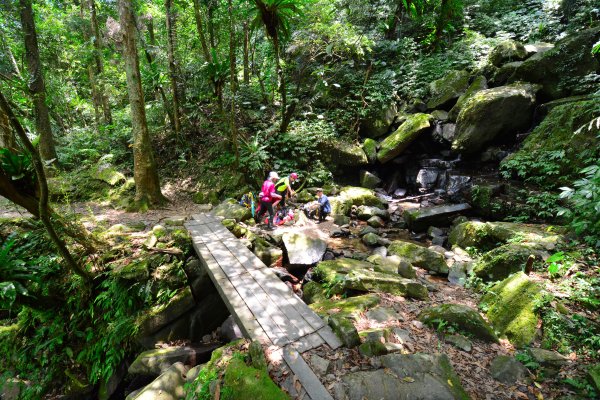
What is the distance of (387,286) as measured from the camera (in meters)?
4.53

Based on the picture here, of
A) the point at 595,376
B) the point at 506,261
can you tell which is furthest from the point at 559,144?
the point at 595,376

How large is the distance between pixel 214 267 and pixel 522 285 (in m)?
4.60

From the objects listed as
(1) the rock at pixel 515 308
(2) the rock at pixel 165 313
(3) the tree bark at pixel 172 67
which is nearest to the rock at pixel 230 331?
(2) the rock at pixel 165 313

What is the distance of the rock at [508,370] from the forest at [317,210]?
0.06 feet

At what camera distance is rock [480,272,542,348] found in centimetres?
339

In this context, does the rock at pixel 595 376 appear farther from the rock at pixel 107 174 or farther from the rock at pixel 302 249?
the rock at pixel 107 174

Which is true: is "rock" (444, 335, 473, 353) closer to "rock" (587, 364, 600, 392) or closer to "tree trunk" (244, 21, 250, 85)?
"rock" (587, 364, 600, 392)

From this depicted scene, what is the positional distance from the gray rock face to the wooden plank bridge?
852 millimetres

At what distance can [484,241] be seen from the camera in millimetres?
6336

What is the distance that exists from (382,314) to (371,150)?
907 cm

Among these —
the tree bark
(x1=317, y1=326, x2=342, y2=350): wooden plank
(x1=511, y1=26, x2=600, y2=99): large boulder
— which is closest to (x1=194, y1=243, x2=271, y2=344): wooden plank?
(x1=317, y1=326, x2=342, y2=350): wooden plank

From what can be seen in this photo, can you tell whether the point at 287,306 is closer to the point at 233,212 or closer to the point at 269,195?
the point at 269,195

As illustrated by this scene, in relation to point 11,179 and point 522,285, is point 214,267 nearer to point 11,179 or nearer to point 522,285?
point 11,179

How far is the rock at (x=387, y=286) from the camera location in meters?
4.46
